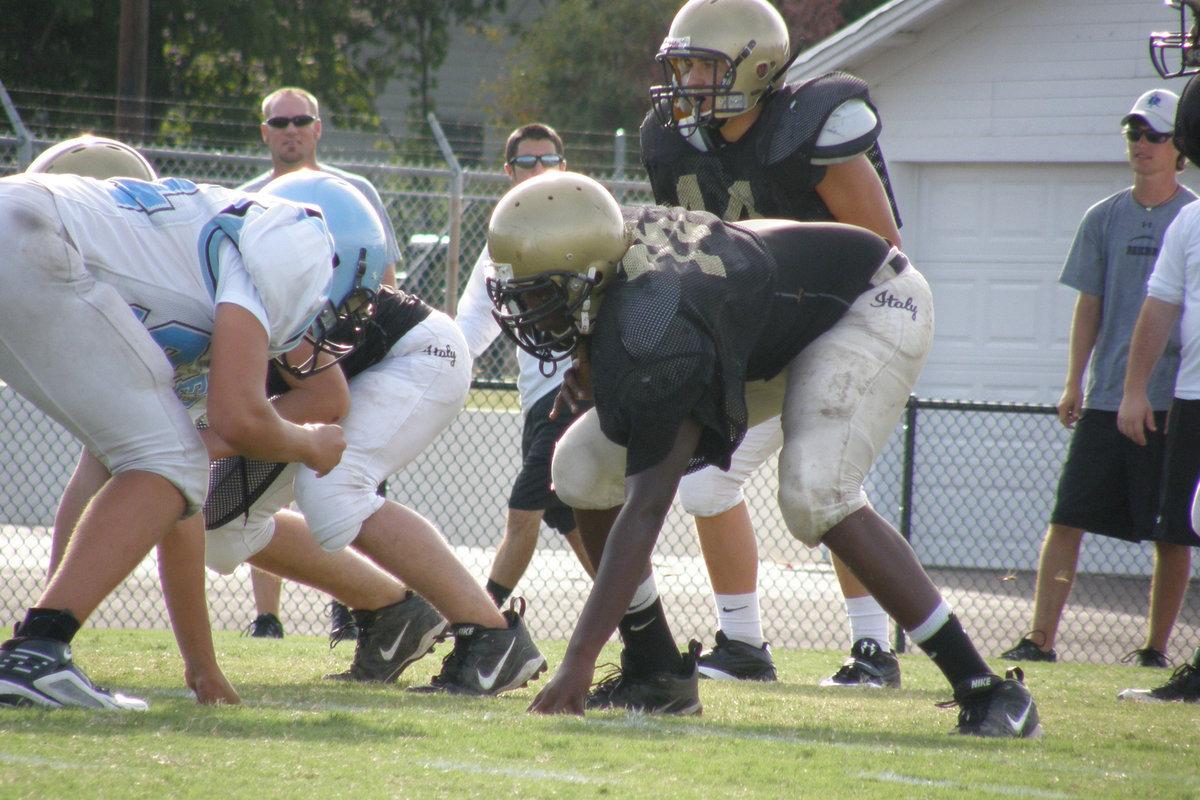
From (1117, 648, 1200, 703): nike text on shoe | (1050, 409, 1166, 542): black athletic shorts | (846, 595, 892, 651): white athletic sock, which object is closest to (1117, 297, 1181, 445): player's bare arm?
(1050, 409, 1166, 542): black athletic shorts

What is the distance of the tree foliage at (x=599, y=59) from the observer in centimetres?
2206

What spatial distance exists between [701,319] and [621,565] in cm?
58

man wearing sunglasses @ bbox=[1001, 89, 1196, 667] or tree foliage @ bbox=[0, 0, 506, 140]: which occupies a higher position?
tree foliage @ bbox=[0, 0, 506, 140]

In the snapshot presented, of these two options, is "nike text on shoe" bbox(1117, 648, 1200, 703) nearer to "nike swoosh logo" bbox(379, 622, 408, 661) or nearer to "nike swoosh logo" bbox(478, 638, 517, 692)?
"nike swoosh logo" bbox(478, 638, 517, 692)

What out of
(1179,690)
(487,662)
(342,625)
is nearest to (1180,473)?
(1179,690)

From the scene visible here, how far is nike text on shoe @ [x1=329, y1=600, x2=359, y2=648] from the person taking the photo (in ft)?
16.4

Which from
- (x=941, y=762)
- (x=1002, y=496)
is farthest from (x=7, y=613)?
(x=1002, y=496)

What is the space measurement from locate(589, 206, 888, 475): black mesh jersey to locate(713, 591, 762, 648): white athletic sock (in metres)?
1.45

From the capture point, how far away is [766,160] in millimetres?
4012

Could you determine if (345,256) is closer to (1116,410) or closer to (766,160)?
(766,160)

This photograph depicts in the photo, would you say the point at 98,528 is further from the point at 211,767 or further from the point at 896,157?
the point at 896,157

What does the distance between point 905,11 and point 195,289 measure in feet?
23.1

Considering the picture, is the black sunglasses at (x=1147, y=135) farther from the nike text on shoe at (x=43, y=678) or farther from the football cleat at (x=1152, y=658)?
the nike text on shoe at (x=43, y=678)

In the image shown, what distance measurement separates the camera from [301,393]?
150 inches
